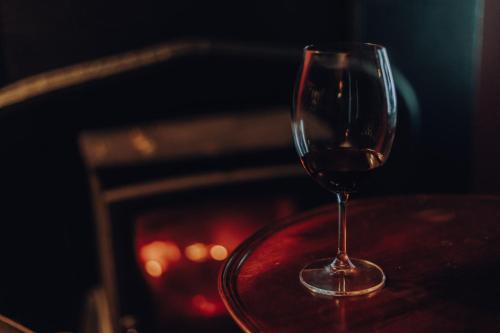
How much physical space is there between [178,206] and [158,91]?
0.36 m

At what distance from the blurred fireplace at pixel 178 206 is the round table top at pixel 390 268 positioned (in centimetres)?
74

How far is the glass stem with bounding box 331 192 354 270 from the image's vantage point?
2.91ft

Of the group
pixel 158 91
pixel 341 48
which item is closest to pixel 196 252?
pixel 158 91

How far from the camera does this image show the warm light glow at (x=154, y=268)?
184 centimetres

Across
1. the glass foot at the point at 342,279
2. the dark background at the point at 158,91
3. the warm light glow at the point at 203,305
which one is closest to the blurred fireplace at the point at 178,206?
the warm light glow at the point at 203,305

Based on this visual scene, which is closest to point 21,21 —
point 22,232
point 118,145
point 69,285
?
point 118,145

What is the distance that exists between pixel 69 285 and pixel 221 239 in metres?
0.49

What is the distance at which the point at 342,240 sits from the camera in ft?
2.94

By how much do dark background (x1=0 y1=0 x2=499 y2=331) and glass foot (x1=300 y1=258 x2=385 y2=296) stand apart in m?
1.04

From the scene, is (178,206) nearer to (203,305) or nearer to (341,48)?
(203,305)

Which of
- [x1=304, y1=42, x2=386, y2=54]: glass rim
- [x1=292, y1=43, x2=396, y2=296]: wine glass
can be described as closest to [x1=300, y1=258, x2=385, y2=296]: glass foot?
[x1=292, y1=43, x2=396, y2=296]: wine glass

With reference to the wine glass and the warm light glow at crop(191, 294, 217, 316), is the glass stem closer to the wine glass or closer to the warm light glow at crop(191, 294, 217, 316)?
the wine glass

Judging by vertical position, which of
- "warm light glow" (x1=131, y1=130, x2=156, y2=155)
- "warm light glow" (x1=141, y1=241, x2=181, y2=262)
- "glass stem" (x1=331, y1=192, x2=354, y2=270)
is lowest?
"glass stem" (x1=331, y1=192, x2=354, y2=270)

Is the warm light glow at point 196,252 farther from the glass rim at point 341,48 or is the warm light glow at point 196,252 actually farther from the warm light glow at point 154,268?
the glass rim at point 341,48
